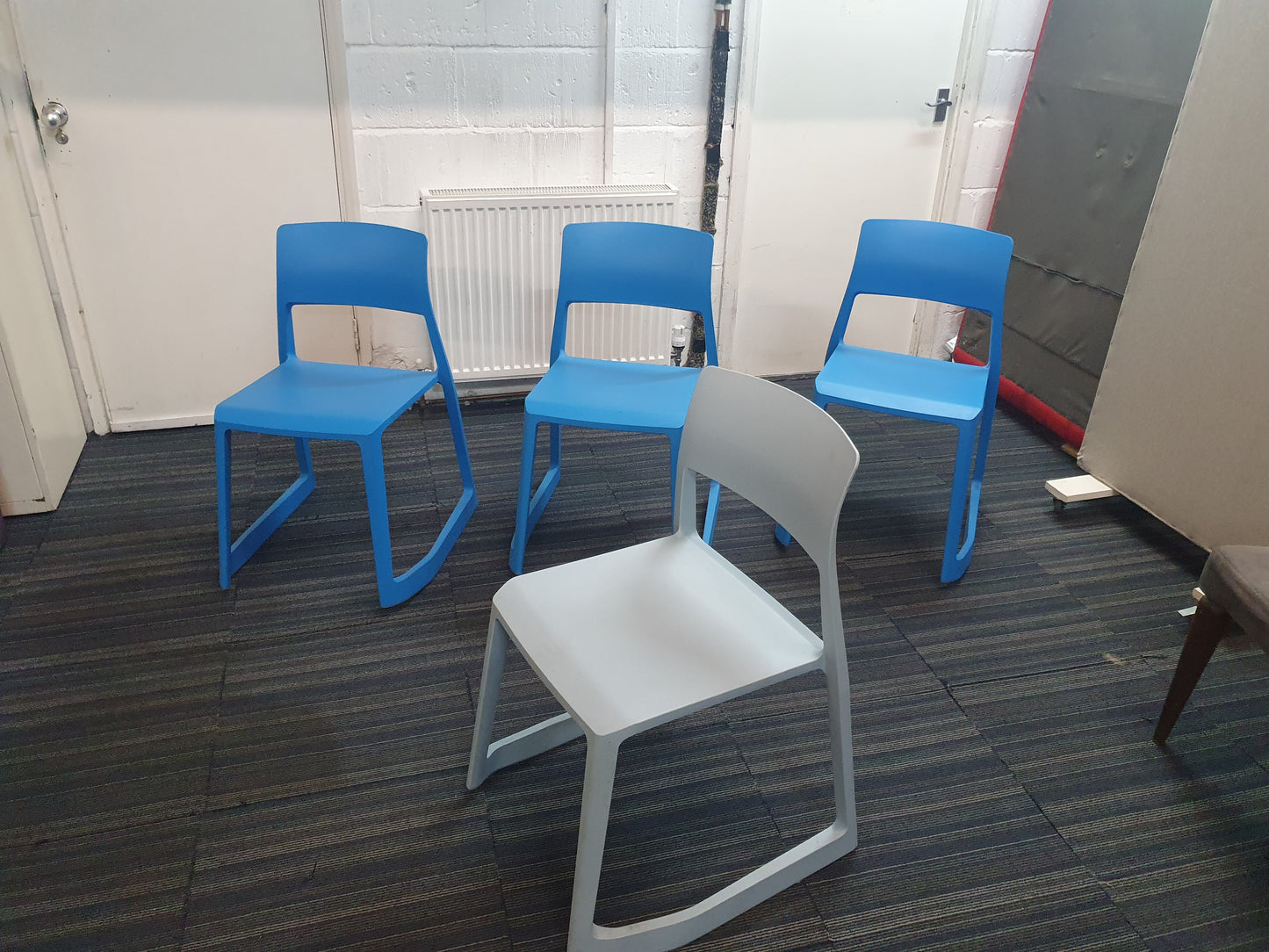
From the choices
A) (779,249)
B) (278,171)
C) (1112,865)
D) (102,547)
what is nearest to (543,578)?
(1112,865)

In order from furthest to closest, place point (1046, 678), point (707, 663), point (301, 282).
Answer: point (301, 282) → point (1046, 678) → point (707, 663)

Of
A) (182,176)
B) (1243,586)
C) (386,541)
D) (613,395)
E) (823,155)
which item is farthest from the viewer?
(823,155)

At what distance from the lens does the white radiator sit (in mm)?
2824

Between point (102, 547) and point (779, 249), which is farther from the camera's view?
point (779, 249)

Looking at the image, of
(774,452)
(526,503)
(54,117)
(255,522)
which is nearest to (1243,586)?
(774,452)

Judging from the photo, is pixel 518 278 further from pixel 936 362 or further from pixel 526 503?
pixel 936 362

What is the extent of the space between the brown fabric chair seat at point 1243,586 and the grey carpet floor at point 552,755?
0.38m

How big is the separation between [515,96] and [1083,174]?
5.96 ft

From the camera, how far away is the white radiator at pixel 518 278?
282 cm

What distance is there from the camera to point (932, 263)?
2.43 metres

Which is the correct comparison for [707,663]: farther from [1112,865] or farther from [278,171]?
[278,171]

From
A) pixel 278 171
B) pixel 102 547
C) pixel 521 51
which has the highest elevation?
pixel 521 51

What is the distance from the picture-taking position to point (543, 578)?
1531mm

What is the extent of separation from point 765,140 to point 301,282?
5.33 ft
